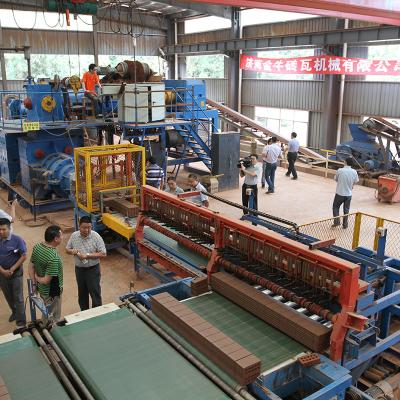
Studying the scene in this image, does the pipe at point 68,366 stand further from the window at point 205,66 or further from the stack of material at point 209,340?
the window at point 205,66

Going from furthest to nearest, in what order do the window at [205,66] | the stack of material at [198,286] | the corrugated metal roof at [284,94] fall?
1. the window at [205,66]
2. the corrugated metal roof at [284,94]
3. the stack of material at [198,286]

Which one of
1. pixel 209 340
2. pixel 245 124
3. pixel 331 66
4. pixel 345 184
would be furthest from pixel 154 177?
pixel 245 124

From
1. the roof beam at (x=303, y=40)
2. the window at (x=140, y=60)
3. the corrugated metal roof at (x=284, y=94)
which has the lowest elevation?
the corrugated metal roof at (x=284, y=94)

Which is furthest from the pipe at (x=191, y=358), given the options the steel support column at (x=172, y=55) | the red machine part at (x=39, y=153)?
the steel support column at (x=172, y=55)

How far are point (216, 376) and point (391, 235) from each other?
744 centimetres

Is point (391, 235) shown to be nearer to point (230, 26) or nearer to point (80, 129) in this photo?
point (80, 129)

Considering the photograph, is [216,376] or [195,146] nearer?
[216,376]

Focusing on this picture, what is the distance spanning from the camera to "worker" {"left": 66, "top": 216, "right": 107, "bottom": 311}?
18.3 ft

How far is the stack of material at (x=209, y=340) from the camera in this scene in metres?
3.19

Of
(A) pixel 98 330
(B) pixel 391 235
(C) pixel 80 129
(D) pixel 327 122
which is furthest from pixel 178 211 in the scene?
(D) pixel 327 122

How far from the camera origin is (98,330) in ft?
12.7

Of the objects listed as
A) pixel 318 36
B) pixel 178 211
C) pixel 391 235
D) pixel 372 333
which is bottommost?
pixel 391 235

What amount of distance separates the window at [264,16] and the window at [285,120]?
415cm

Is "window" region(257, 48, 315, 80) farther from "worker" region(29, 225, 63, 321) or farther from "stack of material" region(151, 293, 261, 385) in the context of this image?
"stack of material" region(151, 293, 261, 385)
